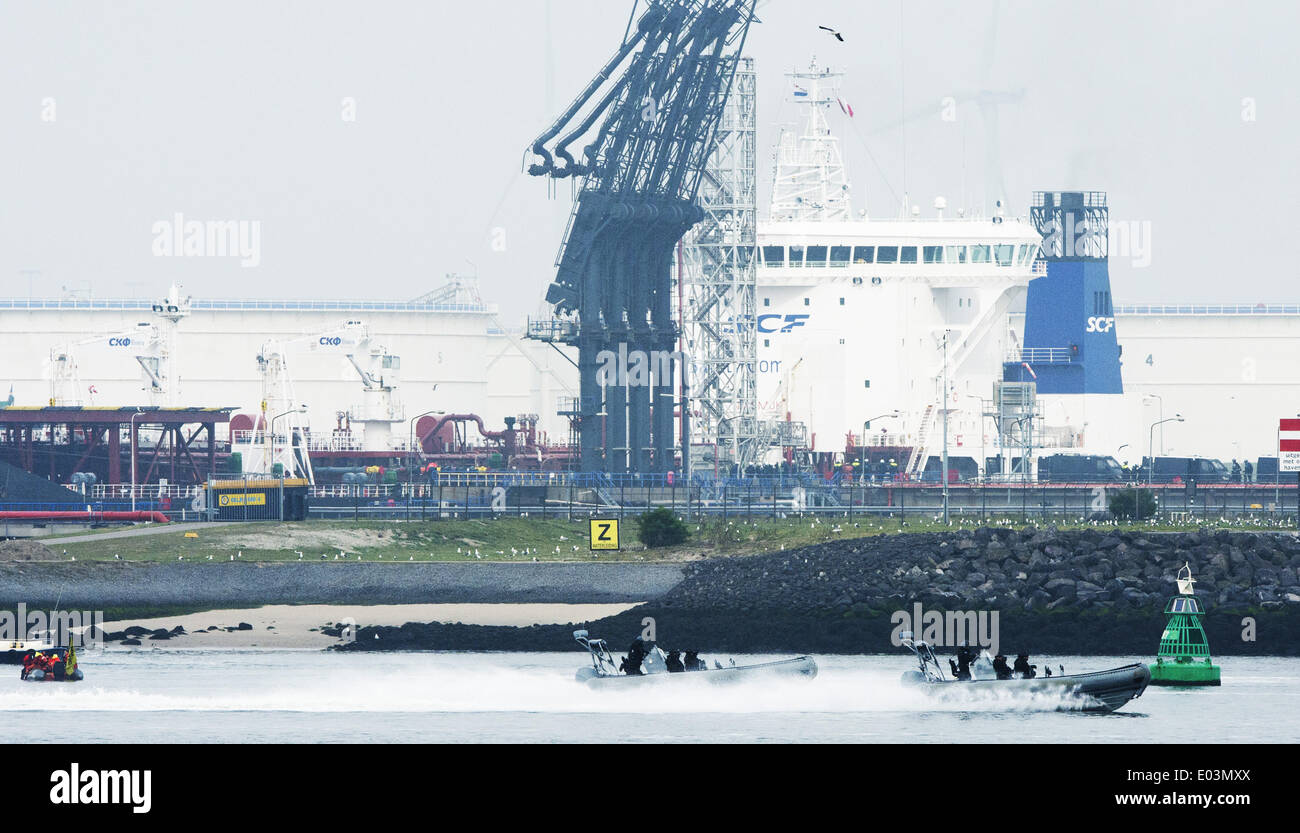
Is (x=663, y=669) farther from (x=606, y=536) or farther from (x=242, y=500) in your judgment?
(x=242, y=500)

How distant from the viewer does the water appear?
38875 millimetres

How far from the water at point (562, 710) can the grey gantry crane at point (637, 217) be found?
3713 centimetres

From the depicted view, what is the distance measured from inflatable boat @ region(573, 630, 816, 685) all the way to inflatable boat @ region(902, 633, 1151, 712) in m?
3.28

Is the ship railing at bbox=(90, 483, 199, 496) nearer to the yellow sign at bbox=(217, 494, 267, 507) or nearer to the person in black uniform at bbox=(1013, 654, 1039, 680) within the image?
the yellow sign at bbox=(217, 494, 267, 507)

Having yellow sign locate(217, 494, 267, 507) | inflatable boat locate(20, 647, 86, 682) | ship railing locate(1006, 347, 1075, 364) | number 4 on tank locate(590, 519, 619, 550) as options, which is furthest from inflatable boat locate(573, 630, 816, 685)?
ship railing locate(1006, 347, 1075, 364)

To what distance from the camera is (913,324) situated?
9925 cm

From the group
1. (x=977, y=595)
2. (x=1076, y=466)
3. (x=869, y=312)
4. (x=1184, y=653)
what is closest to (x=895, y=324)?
(x=869, y=312)

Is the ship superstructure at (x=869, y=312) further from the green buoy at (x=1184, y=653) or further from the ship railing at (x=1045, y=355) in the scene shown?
the green buoy at (x=1184, y=653)

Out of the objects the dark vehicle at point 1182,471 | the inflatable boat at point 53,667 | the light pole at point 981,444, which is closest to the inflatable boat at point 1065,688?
the inflatable boat at point 53,667

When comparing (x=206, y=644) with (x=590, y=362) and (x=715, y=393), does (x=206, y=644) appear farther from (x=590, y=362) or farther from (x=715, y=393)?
(x=715, y=393)

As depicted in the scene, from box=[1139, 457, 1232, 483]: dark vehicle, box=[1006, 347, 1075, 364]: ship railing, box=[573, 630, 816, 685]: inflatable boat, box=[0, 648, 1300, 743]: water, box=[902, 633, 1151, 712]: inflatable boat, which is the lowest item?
box=[0, 648, 1300, 743]: water

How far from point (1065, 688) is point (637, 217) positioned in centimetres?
4375

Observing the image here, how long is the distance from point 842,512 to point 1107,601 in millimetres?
25464

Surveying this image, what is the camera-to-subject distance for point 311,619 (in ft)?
185
